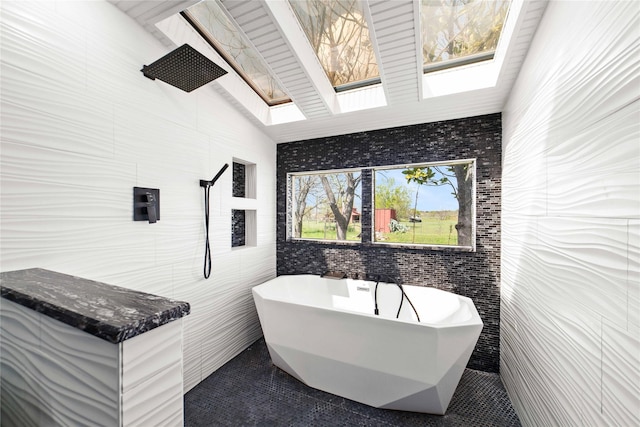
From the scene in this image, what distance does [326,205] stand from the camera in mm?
3299

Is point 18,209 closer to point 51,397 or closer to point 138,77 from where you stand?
point 51,397

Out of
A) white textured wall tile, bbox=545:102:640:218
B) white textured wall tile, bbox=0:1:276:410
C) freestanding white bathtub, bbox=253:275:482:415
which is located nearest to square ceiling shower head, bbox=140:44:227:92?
white textured wall tile, bbox=0:1:276:410

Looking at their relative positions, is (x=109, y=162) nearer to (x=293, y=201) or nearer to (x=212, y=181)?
(x=212, y=181)

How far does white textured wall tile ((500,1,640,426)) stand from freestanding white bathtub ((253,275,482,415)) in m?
0.48

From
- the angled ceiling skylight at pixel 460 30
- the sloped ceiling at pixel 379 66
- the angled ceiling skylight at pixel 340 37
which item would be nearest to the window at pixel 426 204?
the sloped ceiling at pixel 379 66

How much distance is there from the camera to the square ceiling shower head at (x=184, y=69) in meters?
1.61

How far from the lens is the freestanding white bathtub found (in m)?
1.70

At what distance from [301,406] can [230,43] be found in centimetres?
299

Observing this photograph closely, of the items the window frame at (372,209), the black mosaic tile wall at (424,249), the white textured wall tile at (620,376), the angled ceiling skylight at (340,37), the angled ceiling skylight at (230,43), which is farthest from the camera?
the window frame at (372,209)

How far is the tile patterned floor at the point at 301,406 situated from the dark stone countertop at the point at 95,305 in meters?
1.45

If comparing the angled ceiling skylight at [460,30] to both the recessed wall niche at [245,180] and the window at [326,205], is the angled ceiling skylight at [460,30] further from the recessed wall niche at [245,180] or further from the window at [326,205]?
the recessed wall niche at [245,180]

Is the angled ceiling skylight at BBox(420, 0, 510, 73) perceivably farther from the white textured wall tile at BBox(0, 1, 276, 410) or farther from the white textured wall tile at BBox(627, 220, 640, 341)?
the white textured wall tile at BBox(0, 1, 276, 410)

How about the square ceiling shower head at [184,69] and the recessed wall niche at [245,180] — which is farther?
the recessed wall niche at [245,180]

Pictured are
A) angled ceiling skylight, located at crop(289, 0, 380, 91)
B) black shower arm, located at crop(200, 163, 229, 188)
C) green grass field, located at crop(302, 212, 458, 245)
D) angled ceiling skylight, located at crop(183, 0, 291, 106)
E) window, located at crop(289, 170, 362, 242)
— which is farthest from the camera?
window, located at crop(289, 170, 362, 242)
